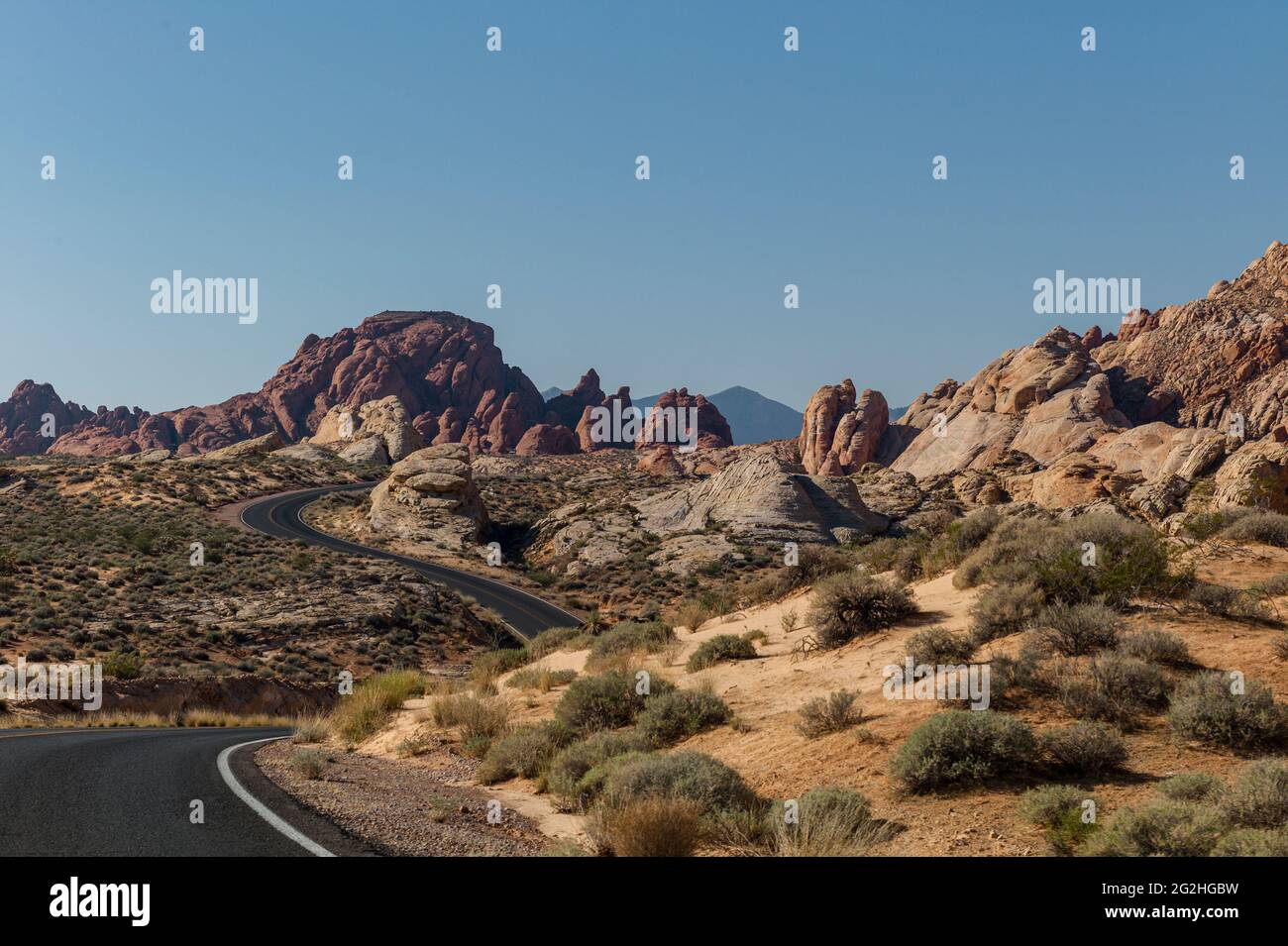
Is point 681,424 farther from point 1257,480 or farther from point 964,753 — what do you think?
point 964,753

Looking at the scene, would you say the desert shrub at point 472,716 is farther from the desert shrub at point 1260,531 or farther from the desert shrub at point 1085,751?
the desert shrub at point 1260,531

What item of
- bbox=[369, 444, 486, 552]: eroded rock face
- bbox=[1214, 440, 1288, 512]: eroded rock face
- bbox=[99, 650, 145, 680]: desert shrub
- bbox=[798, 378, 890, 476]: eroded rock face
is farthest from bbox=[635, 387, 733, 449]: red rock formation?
bbox=[1214, 440, 1288, 512]: eroded rock face

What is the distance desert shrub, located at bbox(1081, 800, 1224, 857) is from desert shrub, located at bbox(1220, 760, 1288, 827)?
191 mm

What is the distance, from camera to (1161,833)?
6.81 m

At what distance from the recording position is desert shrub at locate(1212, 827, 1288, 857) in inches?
239

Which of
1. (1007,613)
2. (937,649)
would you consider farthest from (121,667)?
(1007,613)

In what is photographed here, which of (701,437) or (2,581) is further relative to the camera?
(701,437)

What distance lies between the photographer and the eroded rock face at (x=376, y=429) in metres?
118

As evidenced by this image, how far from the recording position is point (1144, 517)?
24859 millimetres

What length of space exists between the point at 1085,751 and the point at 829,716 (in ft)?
11.2

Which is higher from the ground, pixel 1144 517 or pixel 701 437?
pixel 701 437
